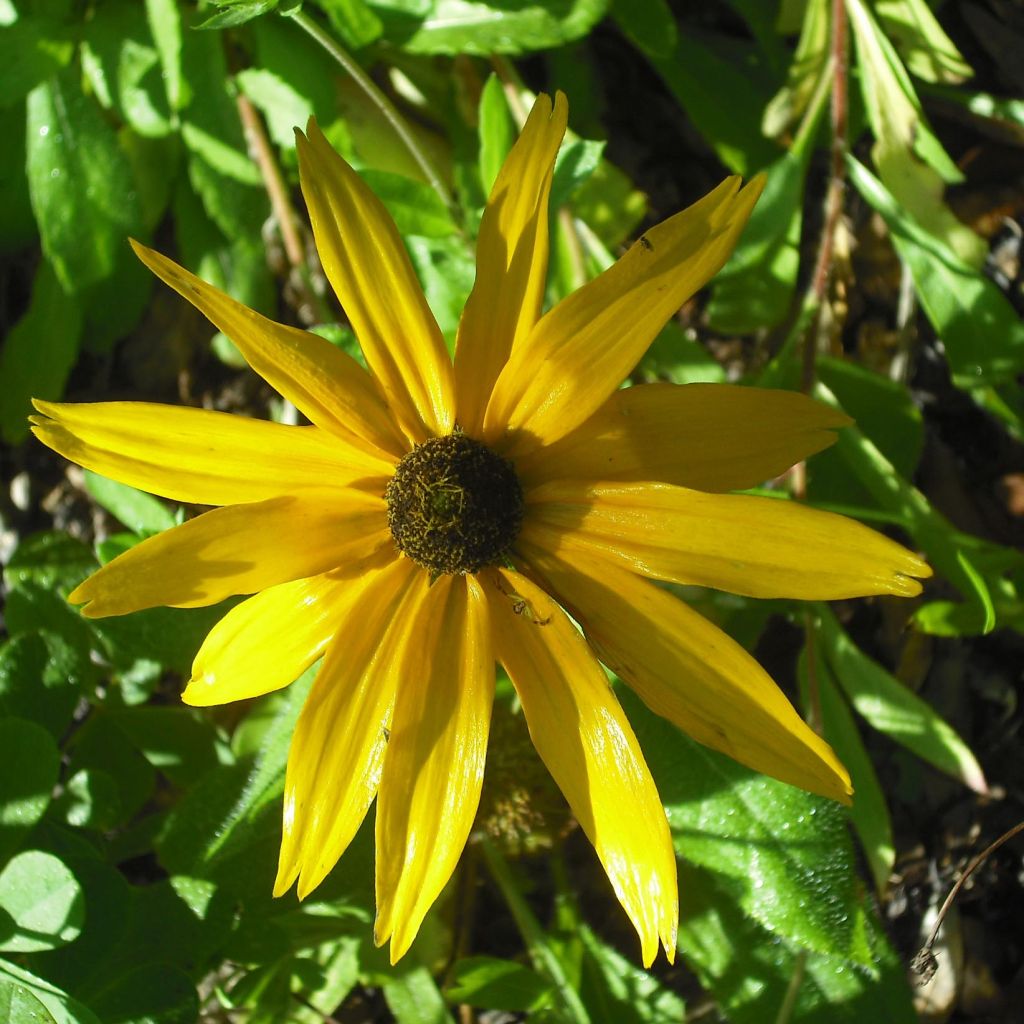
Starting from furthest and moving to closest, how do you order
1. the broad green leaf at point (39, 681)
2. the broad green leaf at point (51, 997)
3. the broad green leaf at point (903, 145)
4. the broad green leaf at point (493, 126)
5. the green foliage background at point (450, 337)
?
the broad green leaf at point (903, 145) → the broad green leaf at point (493, 126) → the broad green leaf at point (39, 681) → the green foliage background at point (450, 337) → the broad green leaf at point (51, 997)

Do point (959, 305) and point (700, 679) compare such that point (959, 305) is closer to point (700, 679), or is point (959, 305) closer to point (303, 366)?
point (700, 679)

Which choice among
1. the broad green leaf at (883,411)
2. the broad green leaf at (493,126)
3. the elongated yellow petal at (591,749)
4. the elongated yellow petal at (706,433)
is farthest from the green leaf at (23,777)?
the broad green leaf at (883,411)

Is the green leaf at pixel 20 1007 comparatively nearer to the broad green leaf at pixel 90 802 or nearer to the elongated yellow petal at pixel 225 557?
the broad green leaf at pixel 90 802

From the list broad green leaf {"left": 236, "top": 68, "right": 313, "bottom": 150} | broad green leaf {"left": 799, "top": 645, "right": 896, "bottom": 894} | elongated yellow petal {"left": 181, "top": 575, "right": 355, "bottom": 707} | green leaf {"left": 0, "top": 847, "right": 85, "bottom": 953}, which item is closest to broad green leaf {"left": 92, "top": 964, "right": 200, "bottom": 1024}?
green leaf {"left": 0, "top": 847, "right": 85, "bottom": 953}

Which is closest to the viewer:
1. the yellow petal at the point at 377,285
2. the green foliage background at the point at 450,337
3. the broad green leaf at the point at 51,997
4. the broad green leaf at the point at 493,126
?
the yellow petal at the point at 377,285

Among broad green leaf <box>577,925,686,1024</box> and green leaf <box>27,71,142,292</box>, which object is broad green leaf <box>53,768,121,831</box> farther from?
green leaf <box>27,71,142,292</box>

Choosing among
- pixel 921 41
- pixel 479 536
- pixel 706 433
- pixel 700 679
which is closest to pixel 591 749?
pixel 700 679
